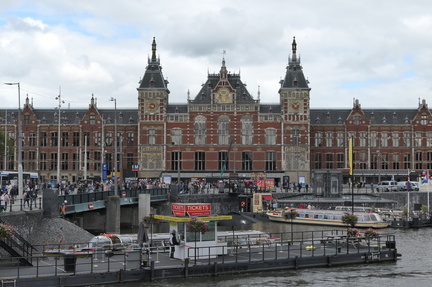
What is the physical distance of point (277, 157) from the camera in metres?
97.6

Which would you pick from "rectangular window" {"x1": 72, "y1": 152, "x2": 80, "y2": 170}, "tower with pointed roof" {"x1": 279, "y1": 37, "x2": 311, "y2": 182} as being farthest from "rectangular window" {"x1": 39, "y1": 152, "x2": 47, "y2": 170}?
"tower with pointed roof" {"x1": 279, "y1": 37, "x2": 311, "y2": 182}

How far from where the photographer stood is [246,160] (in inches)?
3863

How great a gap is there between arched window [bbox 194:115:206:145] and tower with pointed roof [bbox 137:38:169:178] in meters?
4.93

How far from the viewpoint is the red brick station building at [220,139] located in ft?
320

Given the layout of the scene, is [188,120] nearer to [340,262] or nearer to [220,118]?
[220,118]

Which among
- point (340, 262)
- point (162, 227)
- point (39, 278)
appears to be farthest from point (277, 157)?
point (39, 278)

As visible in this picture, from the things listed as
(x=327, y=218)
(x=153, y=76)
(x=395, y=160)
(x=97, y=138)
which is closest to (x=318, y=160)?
(x=395, y=160)

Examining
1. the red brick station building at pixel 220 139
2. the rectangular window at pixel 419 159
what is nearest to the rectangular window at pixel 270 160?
the red brick station building at pixel 220 139

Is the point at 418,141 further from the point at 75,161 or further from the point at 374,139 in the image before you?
the point at 75,161

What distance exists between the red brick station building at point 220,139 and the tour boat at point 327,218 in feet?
78.9

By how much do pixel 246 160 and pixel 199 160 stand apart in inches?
277

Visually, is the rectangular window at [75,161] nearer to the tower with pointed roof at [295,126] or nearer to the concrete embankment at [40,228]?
the tower with pointed roof at [295,126]

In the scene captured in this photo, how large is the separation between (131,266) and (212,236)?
4971 mm

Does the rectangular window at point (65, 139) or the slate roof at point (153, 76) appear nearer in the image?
the slate roof at point (153, 76)
